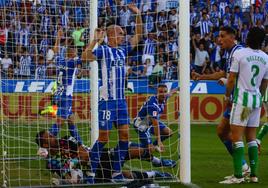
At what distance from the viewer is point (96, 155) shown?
10.3 meters

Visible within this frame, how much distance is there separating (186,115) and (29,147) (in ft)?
15.8

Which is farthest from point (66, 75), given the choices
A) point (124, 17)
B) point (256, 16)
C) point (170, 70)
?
point (256, 16)

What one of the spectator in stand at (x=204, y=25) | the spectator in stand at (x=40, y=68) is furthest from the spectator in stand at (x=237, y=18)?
the spectator in stand at (x=40, y=68)

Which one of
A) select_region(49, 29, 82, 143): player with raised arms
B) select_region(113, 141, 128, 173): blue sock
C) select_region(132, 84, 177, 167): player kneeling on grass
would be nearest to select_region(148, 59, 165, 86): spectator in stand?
select_region(132, 84, 177, 167): player kneeling on grass

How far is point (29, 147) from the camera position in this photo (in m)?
14.0

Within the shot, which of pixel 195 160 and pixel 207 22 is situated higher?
pixel 207 22

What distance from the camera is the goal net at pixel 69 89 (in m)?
10.6

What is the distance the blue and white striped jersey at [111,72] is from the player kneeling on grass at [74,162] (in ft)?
2.79

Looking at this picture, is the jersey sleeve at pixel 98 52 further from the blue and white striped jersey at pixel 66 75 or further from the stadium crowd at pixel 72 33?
the blue and white striped jersey at pixel 66 75

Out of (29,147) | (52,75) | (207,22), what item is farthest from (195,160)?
(207,22)

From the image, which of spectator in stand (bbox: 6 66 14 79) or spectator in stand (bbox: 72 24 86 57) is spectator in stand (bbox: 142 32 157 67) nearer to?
spectator in stand (bbox: 72 24 86 57)

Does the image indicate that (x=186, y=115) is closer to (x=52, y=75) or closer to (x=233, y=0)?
(x=52, y=75)

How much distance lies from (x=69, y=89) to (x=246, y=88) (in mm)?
4566

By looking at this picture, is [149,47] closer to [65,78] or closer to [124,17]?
[65,78]
